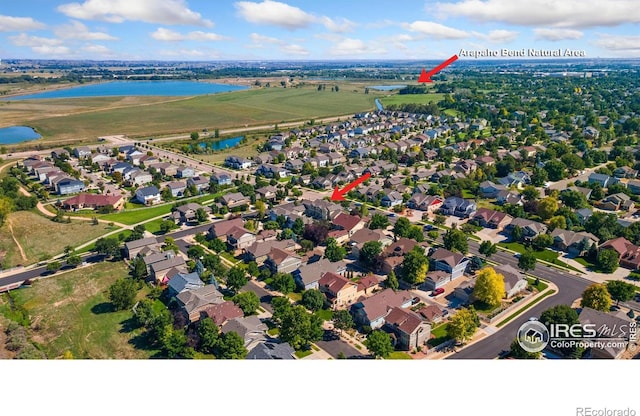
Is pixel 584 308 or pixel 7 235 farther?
pixel 7 235

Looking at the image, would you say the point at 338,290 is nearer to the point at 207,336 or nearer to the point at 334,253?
the point at 334,253

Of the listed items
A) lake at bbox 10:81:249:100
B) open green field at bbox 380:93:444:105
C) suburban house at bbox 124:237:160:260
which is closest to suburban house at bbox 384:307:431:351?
suburban house at bbox 124:237:160:260

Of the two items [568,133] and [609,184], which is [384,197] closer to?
[609,184]

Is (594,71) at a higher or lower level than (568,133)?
higher

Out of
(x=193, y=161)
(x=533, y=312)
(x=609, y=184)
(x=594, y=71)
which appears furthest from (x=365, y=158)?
(x=594, y=71)

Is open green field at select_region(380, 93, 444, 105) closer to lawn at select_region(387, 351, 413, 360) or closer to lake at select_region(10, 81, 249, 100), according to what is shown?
lake at select_region(10, 81, 249, 100)

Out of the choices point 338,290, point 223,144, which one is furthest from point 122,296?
point 223,144

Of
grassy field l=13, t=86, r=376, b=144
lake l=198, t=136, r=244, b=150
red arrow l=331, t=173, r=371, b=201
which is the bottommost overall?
red arrow l=331, t=173, r=371, b=201
